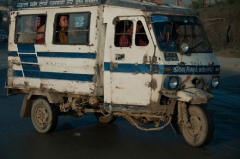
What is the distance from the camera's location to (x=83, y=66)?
8.62 metres

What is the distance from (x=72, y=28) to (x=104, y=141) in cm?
221

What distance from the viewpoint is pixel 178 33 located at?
320 inches

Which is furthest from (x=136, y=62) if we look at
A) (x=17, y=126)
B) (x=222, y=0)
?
(x=222, y=0)

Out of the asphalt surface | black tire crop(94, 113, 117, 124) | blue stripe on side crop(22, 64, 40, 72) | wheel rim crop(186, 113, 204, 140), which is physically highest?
blue stripe on side crop(22, 64, 40, 72)

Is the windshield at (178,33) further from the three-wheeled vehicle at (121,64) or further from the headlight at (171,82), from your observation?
the headlight at (171,82)

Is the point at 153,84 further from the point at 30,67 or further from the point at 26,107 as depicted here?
the point at 26,107

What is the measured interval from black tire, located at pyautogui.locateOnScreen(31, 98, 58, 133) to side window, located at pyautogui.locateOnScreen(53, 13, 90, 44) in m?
1.31

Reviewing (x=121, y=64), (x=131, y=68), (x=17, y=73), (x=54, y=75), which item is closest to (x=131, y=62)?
(x=131, y=68)

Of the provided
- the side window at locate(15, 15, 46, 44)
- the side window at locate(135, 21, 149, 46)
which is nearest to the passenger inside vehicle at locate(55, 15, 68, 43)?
the side window at locate(15, 15, 46, 44)

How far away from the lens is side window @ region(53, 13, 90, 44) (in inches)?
341

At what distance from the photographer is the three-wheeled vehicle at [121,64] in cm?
770

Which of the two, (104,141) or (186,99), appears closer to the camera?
(186,99)

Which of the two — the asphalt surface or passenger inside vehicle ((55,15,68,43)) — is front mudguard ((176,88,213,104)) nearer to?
the asphalt surface

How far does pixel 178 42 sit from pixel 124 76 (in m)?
1.08
